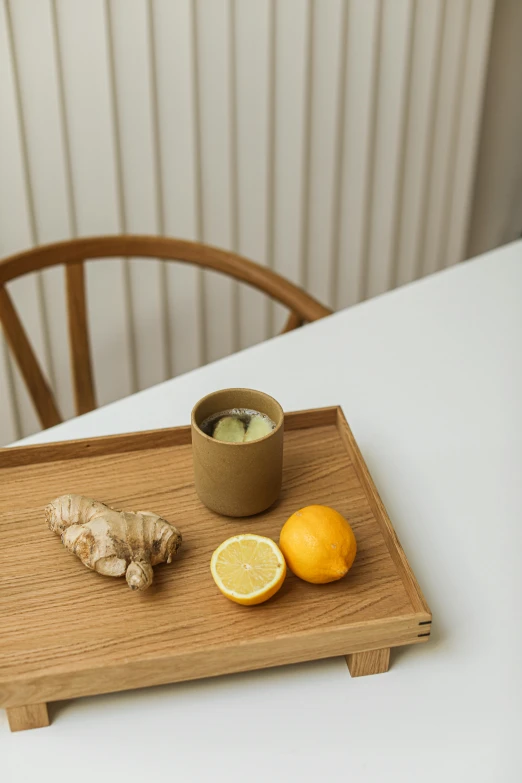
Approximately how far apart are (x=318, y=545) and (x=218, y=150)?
1.35 metres

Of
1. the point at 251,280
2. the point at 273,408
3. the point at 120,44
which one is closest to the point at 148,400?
the point at 273,408

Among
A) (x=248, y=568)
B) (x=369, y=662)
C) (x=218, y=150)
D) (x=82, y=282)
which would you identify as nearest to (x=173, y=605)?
(x=248, y=568)

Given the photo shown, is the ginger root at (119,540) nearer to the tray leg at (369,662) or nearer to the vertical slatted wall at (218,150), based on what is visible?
the tray leg at (369,662)

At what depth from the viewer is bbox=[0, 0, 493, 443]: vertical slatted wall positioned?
172 centimetres

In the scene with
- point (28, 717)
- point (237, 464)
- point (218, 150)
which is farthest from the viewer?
point (218, 150)

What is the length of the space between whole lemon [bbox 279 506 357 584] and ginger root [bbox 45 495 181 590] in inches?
4.6

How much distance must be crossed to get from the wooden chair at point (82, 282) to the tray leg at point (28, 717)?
0.83 meters

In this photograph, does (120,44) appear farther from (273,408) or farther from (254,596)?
(254,596)

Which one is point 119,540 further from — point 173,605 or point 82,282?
point 82,282

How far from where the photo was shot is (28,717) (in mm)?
723

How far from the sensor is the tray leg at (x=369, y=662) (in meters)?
0.76

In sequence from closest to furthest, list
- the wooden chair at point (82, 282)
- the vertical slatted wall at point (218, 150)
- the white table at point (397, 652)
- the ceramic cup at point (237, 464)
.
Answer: the white table at point (397, 652), the ceramic cup at point (237, 464), the wooden chair at point (82, 282), the vertical slatted wall at point (218, 150)

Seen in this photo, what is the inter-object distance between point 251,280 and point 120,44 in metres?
0.62

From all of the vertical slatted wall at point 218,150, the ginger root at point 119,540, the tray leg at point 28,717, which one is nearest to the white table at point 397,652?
the tray leg at point 28,717
